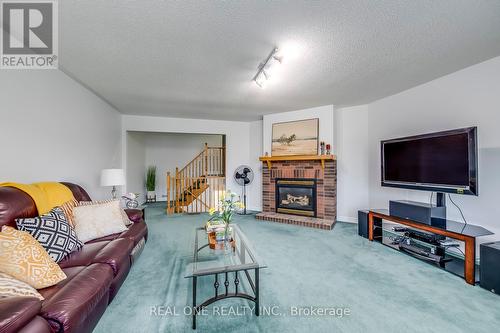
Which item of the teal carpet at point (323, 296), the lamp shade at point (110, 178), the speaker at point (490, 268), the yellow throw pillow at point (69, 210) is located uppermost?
the lamp shade at point (110, 178)

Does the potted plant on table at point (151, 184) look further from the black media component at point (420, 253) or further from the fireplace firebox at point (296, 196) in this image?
the black media component at point (420, 253)

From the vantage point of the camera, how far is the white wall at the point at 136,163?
5477mm

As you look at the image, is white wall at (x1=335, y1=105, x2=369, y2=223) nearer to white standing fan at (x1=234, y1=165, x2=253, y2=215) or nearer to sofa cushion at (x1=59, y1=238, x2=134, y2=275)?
white standing fan at (x1=234, y1=165, x2=253, y2=215)

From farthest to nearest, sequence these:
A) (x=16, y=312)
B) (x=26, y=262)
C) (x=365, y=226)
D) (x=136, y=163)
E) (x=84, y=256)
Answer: (x=136, y=163)
(x=365, y=226)
(x=84, y=256)
(x=26, y=262)
(x=16, y=312)

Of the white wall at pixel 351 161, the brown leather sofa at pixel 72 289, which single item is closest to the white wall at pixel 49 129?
the brown leather sofa at pixel 72 289

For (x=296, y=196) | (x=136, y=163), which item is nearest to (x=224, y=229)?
(x=296, y=196)

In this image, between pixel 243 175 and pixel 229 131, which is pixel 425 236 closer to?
pixel 243 175

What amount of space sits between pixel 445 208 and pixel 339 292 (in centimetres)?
191

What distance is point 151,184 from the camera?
22.8ft

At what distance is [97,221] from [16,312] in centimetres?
153

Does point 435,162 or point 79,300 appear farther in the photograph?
point 435,162

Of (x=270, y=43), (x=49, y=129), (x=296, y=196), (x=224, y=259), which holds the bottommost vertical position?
(x=224, y=259)

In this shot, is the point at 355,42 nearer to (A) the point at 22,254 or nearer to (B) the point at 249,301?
(B) the point at 249,301

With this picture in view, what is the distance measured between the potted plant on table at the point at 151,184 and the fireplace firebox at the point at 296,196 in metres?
4.18
